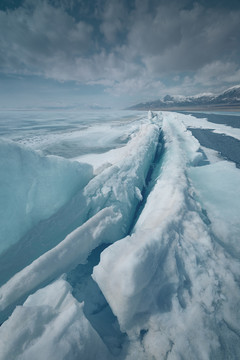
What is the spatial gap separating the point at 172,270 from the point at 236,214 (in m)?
2.59

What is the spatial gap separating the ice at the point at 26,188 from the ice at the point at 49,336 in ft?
3.84

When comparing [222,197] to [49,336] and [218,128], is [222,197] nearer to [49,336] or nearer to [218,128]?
[49,336]

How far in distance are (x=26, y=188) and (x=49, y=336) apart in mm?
1878

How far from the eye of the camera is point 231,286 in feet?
5.89

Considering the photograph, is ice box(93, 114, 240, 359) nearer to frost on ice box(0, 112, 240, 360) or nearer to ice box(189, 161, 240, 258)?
frost on ice box(0, 112, 240, 360)

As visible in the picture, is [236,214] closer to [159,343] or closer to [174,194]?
[174,194]

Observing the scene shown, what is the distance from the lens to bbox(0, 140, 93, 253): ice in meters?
2.22

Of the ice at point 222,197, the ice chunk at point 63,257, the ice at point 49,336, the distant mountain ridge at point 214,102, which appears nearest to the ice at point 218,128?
the ice at point 222,197

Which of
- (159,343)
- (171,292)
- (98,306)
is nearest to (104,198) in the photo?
(98,306)

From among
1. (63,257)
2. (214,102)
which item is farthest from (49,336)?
(214,102)

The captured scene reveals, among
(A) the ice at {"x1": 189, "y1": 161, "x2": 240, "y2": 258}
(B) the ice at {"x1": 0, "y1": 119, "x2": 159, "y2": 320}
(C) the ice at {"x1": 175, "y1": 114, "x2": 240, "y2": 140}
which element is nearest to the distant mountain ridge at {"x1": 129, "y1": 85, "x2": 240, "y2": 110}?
(C) the ice at {"x1": 175, "y1": 114, "x2": 240, "y2": 140}

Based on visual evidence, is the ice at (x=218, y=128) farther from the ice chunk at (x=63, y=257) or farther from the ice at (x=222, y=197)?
the ice chunk at (x=63, y=257)

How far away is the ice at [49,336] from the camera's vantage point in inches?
47.5

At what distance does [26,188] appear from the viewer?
2.48 meters
